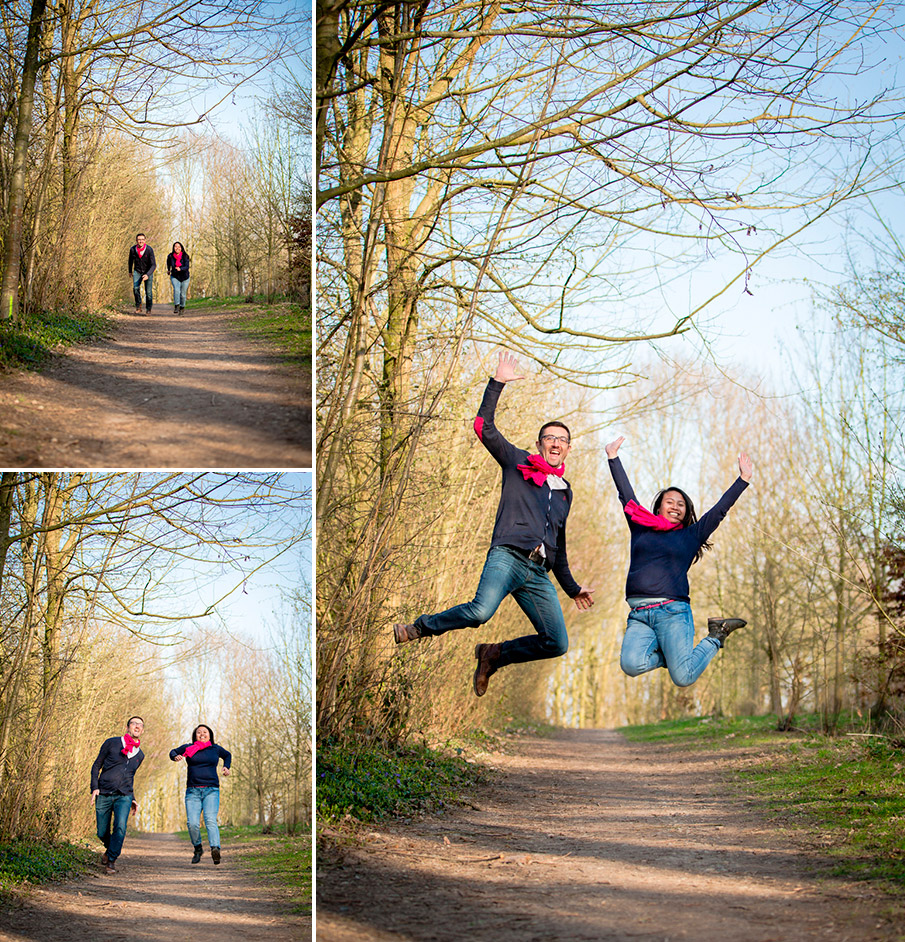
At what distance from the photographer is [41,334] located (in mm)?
4664

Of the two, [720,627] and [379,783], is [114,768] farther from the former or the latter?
[720,627]

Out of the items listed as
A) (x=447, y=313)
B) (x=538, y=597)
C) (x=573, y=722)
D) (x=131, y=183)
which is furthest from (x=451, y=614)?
(x=573, y=722)

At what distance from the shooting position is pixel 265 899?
221 inches

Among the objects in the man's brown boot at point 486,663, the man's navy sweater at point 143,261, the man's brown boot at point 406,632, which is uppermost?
the man's navy sweater at point 143,261

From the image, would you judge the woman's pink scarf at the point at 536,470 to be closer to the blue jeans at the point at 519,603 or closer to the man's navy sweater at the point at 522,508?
the man's navy sweater at the point at 522,508

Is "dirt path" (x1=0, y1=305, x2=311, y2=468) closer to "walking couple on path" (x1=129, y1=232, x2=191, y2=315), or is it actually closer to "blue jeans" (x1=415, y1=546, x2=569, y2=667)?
"walking couple on path" (x1=129, y1=232, x2=191, y2=315)

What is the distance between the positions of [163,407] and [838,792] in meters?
5.91

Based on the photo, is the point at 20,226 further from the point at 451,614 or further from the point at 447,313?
the point at 447,313

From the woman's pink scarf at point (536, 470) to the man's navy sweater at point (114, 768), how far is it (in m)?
3.47

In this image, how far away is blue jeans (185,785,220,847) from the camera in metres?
6.18

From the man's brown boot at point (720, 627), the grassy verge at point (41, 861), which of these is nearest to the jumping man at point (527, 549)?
the man's brown boot at point (720, 627)

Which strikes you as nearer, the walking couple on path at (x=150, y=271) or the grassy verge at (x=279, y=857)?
the walking couple on path at (x=150, y=271)

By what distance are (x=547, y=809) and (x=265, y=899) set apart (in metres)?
2.35

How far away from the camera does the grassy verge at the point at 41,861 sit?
6.16m
